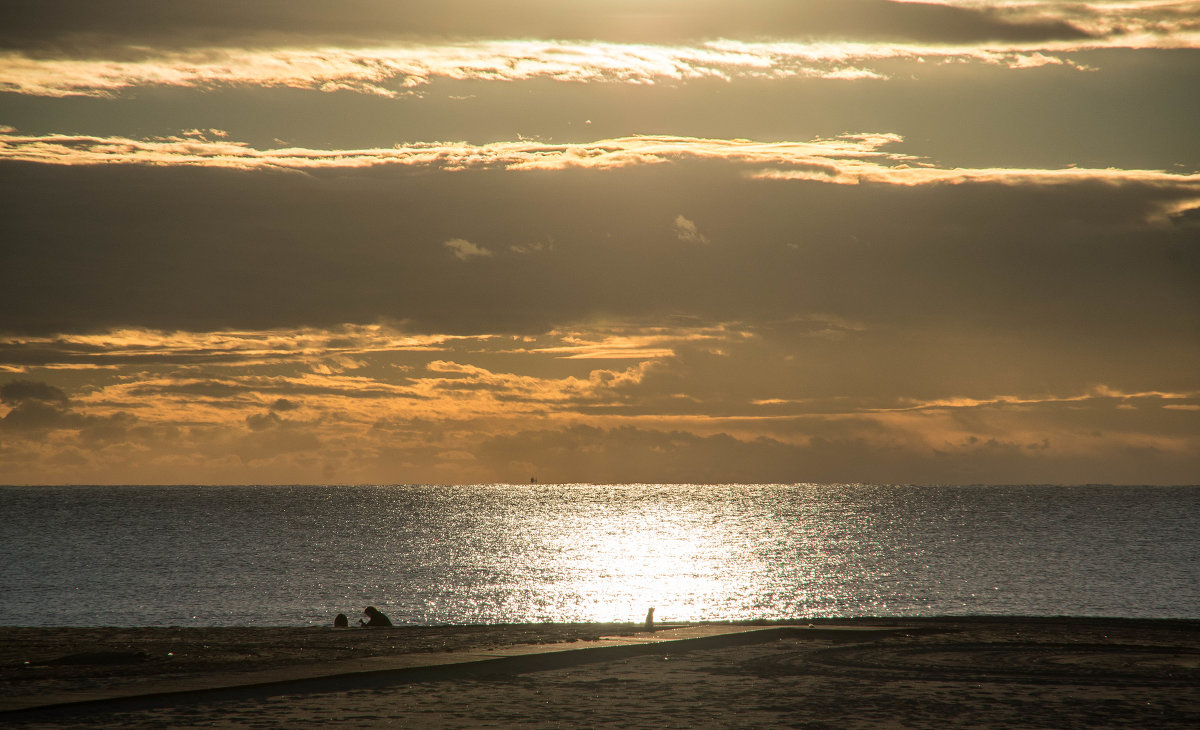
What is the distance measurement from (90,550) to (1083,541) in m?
104

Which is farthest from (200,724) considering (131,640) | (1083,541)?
(1083,541)

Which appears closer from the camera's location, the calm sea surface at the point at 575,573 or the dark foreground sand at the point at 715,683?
the dark foreground sand at the point at 715,683

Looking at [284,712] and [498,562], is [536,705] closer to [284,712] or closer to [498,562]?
[284,712]

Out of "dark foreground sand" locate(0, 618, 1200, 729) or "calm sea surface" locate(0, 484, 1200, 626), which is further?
"calm sea surface" locate(0, 484, 1200, 626)

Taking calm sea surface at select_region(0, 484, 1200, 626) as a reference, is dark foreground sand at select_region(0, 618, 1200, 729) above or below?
below

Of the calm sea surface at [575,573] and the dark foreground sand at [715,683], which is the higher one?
the calm sea surface at [575,573]

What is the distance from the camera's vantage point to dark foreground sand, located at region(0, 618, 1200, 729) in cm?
1441

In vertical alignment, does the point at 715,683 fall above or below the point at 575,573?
below

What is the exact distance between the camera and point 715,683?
17.4 m

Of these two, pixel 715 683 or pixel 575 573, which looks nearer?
pixel 715 683

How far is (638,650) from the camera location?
2078 centimetres

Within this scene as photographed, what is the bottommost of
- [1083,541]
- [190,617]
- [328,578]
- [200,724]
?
[200,724]

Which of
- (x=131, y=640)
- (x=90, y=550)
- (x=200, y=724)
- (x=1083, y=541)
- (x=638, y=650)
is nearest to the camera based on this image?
(x=200, y=724)

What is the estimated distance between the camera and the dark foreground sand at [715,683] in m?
14.4
